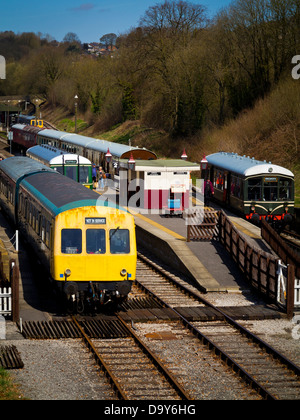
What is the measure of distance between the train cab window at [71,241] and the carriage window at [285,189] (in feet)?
51.2

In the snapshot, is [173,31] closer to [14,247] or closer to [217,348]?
[14,247]

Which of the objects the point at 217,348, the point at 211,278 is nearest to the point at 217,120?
the point at 211,278

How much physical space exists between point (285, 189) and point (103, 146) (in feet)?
51.3

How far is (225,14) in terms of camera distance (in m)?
56.1

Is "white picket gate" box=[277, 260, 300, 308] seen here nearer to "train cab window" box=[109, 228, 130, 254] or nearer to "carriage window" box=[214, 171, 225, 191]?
"train cab window" box=[109, 228, 130, 254]

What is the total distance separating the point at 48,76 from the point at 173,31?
52.5 m

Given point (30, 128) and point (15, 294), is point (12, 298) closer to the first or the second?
point (15, 294)

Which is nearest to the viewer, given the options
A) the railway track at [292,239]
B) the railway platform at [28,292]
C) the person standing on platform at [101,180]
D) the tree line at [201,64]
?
the railway platform at [28,292]

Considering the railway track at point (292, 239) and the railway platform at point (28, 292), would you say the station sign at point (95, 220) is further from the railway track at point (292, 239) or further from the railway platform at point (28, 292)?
the railway track at point (292, 239)

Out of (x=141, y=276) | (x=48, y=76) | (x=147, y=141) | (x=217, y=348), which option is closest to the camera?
(x=217, y=348)

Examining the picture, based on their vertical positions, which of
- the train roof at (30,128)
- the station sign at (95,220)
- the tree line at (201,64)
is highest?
the tree line at (201,64)

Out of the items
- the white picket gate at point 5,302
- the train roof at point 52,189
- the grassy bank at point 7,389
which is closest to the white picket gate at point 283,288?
the train roof at point 52,189

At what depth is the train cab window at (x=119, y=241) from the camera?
1627 centimetres

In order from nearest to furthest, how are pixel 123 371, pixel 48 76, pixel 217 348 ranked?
1. pixel 123 371
2. pixel 217 348
3. pixel 48 76
